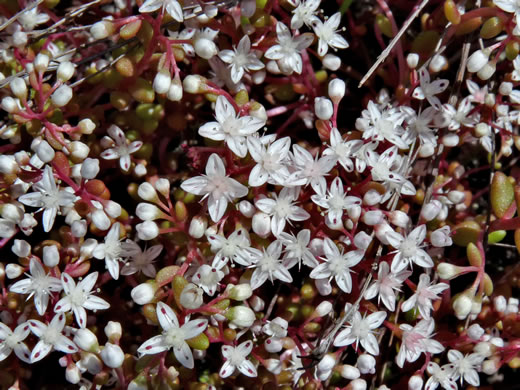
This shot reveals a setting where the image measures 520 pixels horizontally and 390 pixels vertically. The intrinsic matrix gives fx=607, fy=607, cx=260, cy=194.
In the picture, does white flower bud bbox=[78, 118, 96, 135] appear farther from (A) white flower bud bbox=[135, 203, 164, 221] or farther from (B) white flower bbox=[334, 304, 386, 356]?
(B) white flower bbox=[334, 304, 386, 356]

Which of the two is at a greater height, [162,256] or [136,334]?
[162,256]

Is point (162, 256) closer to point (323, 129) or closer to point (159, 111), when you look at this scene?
point (159, 111)

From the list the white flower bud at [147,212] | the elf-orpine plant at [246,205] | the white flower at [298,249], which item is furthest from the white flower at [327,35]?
the white flower bud at [147,212]

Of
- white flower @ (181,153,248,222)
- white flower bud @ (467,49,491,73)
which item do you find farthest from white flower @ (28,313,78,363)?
white flower bud @ (467,49,491,73)

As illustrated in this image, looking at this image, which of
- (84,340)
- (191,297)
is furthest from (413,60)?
(84,340)

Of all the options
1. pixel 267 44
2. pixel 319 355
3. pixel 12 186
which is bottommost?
pixel 319 355

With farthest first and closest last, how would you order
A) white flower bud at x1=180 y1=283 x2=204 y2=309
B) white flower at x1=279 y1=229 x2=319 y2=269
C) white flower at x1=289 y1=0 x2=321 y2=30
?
1. white flower at x1=289 y1=0 x2=321 y2=30
2. white flower at x1=279 y1=229 x2=319 y2=269
3. white flower bud at x1=180 y1=283 x2=204 y2=309

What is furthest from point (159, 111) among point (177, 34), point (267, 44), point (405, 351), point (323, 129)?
point (405, 351)
